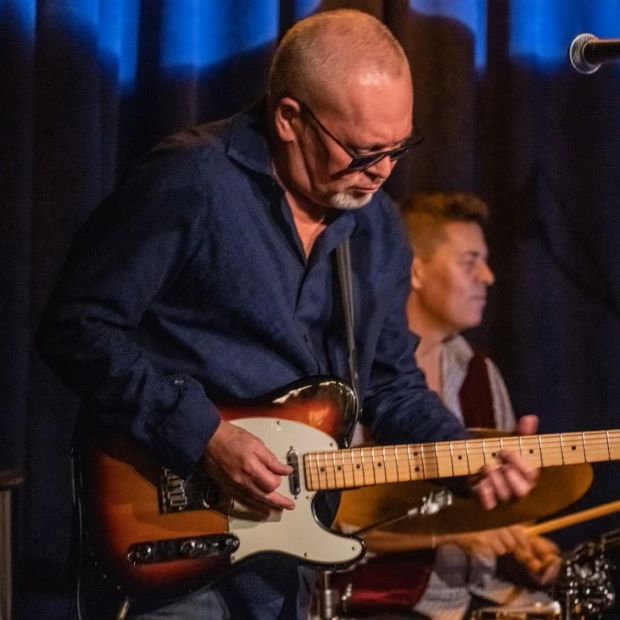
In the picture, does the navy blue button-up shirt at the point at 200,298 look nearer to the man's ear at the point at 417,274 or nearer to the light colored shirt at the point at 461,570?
the light colored shirt at the point at 461,570

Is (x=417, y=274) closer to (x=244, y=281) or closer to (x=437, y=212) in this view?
(x=437, y=212)

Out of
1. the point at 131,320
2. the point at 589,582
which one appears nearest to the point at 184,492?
the point at 131,320

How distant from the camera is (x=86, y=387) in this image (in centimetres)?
185

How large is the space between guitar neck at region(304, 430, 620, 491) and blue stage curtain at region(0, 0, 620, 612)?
0.96 meters

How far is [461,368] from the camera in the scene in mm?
3127

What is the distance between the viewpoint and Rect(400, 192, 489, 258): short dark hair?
3090 mm

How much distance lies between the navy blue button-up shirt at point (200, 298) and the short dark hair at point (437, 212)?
3.24ft

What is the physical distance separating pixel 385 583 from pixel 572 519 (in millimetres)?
481

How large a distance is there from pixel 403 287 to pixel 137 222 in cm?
56

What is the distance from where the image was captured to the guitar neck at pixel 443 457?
202 cm

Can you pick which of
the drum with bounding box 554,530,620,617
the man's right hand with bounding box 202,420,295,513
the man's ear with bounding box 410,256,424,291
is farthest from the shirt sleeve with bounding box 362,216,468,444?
the man's ear with bounding box 410,256,424,291

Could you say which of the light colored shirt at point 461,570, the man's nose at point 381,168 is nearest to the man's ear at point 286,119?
the man's nose at point 381,168

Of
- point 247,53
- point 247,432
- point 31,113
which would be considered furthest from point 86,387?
point 247,53

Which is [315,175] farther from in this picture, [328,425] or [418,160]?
[418,160]
